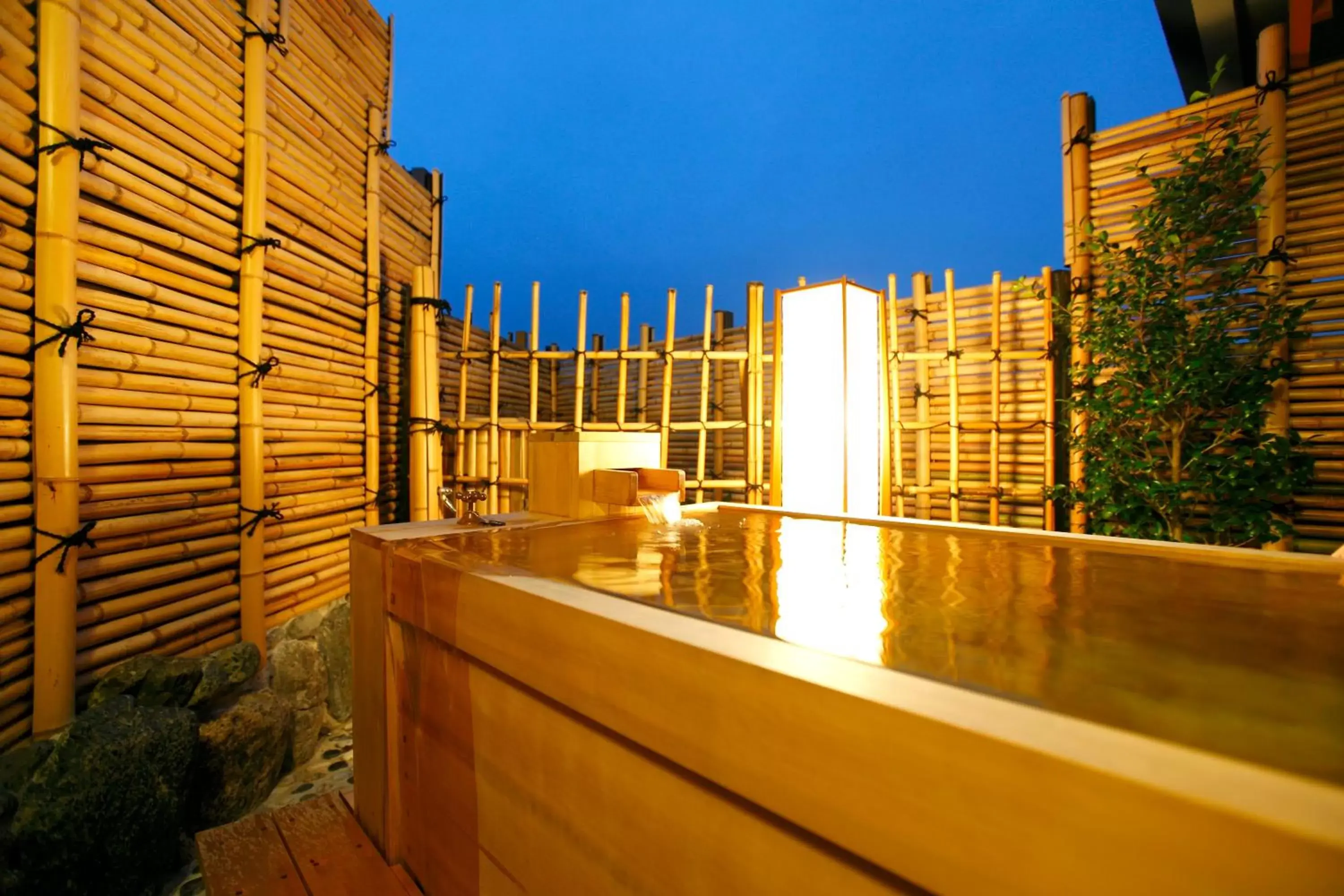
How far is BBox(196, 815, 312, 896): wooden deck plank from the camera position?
1573 mm

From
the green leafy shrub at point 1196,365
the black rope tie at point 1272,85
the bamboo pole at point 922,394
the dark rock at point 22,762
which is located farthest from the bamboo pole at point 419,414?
the black rope tie at point 1272,85

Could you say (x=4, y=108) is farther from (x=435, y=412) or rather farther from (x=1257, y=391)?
(x=1257, y=391)

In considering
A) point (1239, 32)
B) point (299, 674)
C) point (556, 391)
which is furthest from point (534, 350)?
point (1239, 32)

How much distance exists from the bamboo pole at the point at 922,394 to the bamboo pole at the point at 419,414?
535 cm

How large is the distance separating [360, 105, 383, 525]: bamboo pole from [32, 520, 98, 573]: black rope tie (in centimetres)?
268

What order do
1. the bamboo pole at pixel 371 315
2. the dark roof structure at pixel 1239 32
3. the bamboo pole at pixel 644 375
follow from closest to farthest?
1. the dark roof structure at pixel 1239 32
2. the bamboo pole at pixel 371 315
3. the bamboo pole at pixel 644 375

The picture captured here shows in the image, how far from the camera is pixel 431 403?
6098 millimetres

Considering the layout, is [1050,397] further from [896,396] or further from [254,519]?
[254,519]

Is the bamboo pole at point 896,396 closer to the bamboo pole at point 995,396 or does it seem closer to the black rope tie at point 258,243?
the bamboo pole at point 995,396

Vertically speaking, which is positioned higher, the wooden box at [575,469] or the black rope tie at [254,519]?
the wooden box at [575,469]

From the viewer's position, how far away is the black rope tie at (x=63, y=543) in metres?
2.84

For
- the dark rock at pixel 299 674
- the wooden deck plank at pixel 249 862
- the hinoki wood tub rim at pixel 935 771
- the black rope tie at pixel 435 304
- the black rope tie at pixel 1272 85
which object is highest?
the black rope tie at pixel 1272 85

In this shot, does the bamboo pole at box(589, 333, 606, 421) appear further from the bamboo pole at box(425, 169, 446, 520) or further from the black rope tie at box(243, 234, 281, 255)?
the black rope tie at box(243, 234, 281, 255)

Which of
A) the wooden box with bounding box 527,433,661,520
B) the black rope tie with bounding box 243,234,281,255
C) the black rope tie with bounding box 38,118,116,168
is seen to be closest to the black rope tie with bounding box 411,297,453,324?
the black rope tie with bounding box 243,234,281,255
